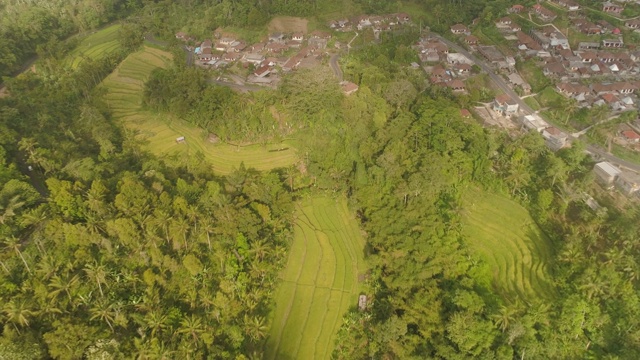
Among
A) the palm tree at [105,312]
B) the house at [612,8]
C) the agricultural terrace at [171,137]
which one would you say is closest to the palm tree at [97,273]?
the palm tree at [105,312]

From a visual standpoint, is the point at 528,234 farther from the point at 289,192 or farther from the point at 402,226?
the point at 289,192

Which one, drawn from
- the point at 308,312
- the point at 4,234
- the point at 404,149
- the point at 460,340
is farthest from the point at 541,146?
the point at 4,234

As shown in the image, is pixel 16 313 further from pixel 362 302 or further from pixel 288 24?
pixel 288 24

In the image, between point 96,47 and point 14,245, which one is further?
point 96,47

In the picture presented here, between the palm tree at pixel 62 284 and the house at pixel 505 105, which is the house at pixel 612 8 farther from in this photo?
the palm tree at pixel 62 284

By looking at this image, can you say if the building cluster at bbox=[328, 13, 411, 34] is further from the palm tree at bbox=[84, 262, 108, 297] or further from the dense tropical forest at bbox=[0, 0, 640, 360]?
the palm tree at bbox=[84, 262, 108, 297]

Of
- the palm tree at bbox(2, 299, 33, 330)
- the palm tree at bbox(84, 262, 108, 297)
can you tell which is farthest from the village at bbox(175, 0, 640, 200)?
the palm tree at bbox(2, 299, 33, 330)

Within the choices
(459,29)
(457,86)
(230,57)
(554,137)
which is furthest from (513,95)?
(230,57)
